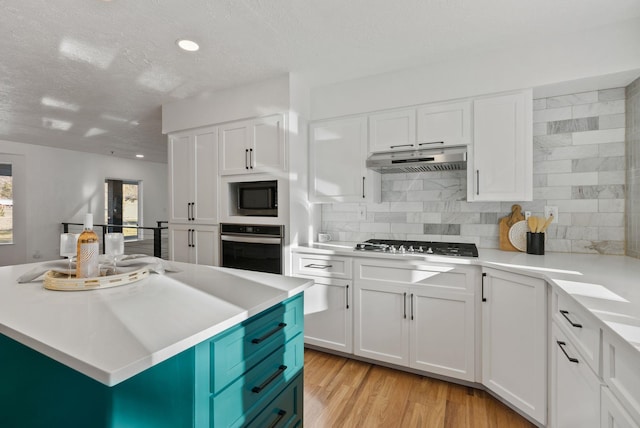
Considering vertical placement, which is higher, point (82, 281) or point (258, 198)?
point (258, 198)

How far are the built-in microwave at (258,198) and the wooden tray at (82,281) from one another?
62.3 inches

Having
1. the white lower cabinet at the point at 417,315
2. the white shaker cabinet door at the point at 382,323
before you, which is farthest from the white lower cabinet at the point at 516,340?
the white shaker cabinet door at the point at 382,323

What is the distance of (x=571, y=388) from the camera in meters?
1.39

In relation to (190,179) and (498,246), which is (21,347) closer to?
(190,179)

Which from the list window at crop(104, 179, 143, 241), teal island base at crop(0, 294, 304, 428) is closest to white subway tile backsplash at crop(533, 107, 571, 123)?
teal island base at crop(0, 294, 304, 428)

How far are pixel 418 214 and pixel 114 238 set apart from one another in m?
2.36

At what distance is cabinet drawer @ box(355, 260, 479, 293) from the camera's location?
7.03 ft

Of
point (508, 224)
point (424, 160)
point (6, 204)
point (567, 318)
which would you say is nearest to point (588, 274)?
point (567, 318)

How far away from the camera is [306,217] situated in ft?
9.94

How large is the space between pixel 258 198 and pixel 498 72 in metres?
2.25

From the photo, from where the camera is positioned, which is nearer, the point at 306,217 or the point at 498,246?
the point at 498,246

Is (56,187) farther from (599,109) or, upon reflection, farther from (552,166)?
(599,109)

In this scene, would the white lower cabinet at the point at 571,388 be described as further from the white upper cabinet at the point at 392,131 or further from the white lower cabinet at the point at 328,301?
the white upper cabinet at the point at 392,131

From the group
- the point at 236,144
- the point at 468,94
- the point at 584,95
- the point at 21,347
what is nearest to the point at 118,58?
the point at 236,144
